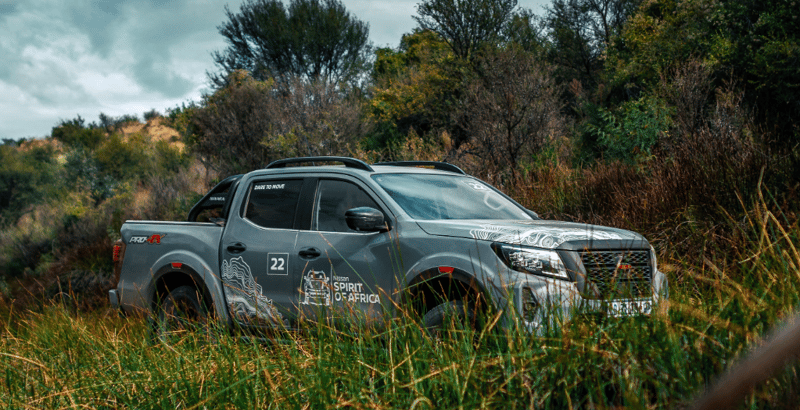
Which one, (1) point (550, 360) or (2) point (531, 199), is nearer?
(1) point (550, 360)

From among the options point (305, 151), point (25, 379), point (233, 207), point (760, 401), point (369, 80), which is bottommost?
point (25, 379)

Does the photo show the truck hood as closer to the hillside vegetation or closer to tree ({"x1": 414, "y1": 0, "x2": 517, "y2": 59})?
the hillside vegetation

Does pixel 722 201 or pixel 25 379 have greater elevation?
pixel 722 201

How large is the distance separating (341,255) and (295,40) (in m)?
30.9

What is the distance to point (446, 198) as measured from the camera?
520 cm

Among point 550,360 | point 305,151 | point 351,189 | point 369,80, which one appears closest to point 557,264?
point 550,360

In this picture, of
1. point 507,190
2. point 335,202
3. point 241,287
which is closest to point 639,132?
point 507,190

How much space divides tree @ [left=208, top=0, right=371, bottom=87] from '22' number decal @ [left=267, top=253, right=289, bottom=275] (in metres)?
29.1

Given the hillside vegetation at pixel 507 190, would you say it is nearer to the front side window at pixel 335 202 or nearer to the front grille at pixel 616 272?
the front grille at pixel 616 272

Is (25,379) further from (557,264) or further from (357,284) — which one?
(557,264)

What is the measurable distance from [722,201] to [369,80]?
99.5ft

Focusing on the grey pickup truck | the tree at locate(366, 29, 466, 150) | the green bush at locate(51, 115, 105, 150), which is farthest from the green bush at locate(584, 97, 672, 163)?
the green bush at locate(51, 115, 105, 150)

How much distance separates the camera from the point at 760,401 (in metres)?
2.02

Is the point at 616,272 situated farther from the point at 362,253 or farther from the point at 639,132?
the point at 639,132
